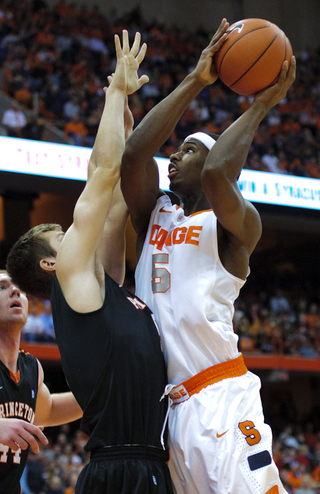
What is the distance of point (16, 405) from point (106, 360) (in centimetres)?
152

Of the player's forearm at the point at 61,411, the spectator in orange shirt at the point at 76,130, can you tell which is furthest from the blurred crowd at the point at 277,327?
the player's forearm at the point at 61,411

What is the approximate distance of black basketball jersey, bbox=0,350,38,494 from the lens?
346cm

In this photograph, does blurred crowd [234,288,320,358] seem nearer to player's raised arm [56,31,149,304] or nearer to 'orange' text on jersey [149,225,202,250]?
'orange' text on jersey [149,225,202,250]

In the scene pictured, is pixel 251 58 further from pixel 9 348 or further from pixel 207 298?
pixel 9 348

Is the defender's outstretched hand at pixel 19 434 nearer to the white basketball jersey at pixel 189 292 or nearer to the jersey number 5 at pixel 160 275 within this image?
the white basketball jersey at pixel 189 292

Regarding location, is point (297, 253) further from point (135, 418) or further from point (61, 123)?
point (135, 418)

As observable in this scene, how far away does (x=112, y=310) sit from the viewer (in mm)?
2479

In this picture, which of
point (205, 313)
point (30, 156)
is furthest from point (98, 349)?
point (30, 156)

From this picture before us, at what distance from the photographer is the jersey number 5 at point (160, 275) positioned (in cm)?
273

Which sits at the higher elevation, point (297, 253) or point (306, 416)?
point (297, 253)

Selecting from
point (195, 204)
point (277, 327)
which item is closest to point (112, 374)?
point (195, 204)

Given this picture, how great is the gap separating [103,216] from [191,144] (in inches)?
29.7

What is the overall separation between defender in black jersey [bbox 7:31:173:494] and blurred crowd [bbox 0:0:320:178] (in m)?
8.25

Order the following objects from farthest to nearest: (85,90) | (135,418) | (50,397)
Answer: (85,90)
(50,397)
(135,418)
